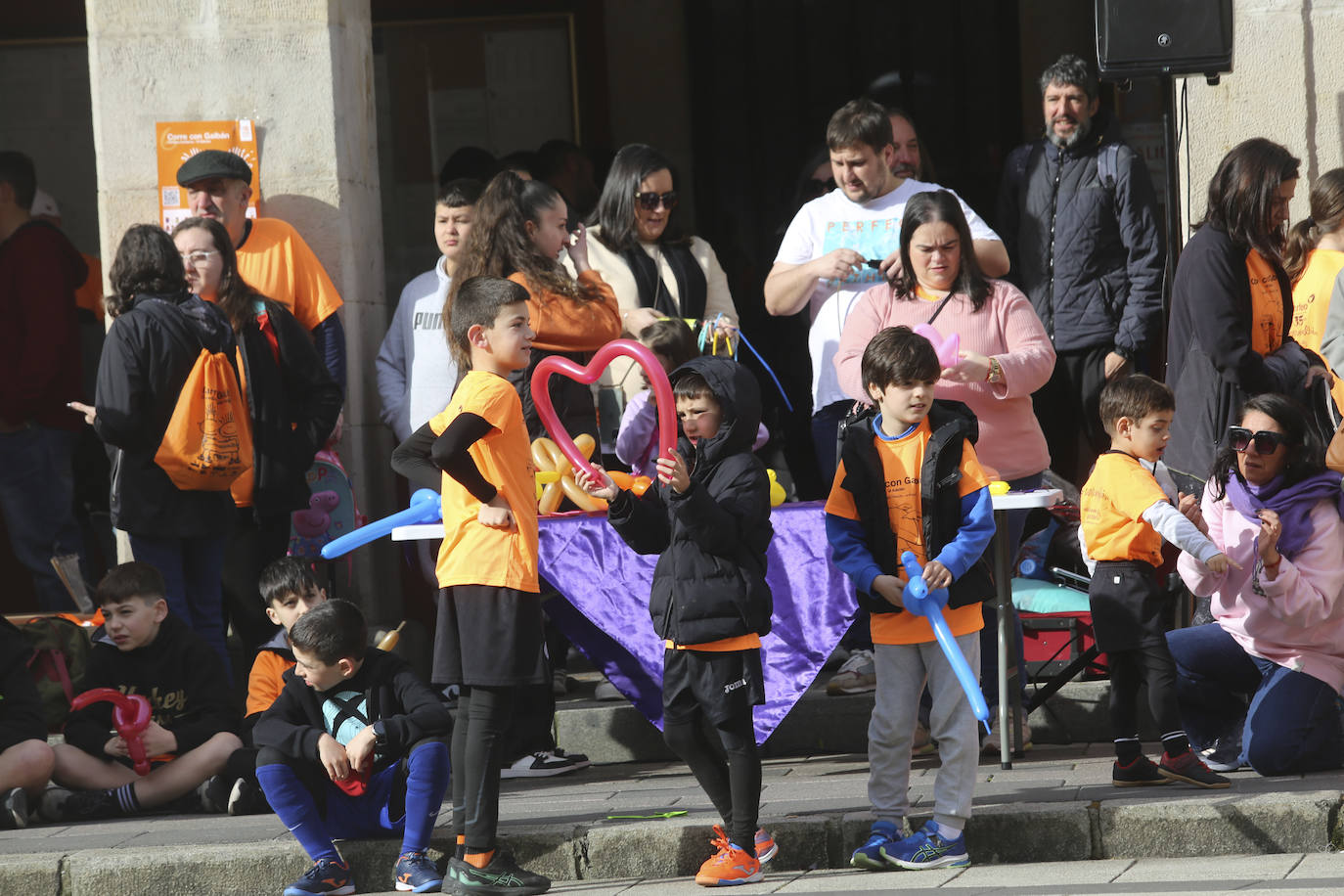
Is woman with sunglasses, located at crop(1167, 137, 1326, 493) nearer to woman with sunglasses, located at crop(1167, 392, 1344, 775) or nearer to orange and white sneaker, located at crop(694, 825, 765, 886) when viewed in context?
woman with sunglasses, located at crop(1167, 392, 1344, 775)

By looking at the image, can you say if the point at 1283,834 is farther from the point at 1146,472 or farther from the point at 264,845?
the point at 264,845

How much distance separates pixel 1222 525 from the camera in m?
6.28

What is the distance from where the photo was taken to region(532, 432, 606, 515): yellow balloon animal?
6.54 m

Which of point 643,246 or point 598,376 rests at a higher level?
point 643,246

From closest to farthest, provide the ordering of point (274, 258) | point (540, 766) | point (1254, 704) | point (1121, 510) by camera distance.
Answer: point (1121, 510)
point (1254, 704)
point (540, 766)
point (274, 258)

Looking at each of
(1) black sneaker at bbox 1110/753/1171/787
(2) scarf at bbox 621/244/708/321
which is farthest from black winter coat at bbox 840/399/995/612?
(2) scarf at bbox 621/244/708/321

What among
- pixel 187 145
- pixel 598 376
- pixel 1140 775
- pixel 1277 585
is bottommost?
pixel 1140 775

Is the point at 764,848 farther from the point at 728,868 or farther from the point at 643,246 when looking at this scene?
the point at 643,246

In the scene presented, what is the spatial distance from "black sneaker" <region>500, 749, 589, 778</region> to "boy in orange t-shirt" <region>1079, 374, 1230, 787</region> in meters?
2.07

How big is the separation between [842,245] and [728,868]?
2885 mm

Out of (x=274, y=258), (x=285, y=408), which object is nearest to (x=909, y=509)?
(x=285, y=408)

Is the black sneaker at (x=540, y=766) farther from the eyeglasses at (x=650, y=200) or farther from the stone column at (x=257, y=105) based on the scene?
the eyeglasses at (x=650, y=200)

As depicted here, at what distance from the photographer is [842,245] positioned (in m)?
7.29

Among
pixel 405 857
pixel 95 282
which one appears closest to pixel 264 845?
pixel 405 857
